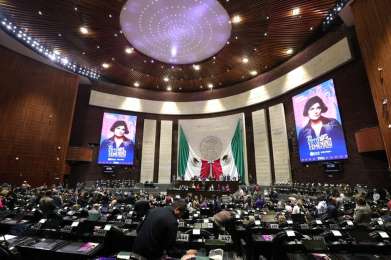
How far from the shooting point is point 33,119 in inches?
586

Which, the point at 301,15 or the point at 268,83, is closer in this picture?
the point at 301,15

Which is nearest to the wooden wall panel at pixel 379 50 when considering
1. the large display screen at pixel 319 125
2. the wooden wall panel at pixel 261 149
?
the large display screen at pixel 319 125

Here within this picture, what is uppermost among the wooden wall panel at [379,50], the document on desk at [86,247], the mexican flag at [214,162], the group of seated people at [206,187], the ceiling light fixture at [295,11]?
the ceiling light fixture at [295,11]

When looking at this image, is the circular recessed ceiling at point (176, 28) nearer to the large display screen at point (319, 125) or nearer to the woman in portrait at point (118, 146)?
the large display screen at point (319, 125)

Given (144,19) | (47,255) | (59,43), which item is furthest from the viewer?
(59,43)

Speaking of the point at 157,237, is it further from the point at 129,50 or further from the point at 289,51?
the point at 289,51

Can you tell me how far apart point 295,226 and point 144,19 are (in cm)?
1366

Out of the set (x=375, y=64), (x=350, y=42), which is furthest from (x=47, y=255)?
(x=350, y=42)

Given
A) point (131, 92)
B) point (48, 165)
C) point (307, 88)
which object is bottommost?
point (48, 165)

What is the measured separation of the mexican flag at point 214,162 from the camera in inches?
725

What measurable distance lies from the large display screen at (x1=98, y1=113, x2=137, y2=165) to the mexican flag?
193 inches

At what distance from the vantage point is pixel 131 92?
70.6 feet

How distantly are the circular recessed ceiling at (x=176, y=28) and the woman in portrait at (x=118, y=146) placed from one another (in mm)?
7839

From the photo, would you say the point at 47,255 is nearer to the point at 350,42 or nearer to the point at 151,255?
the point at 151,255
